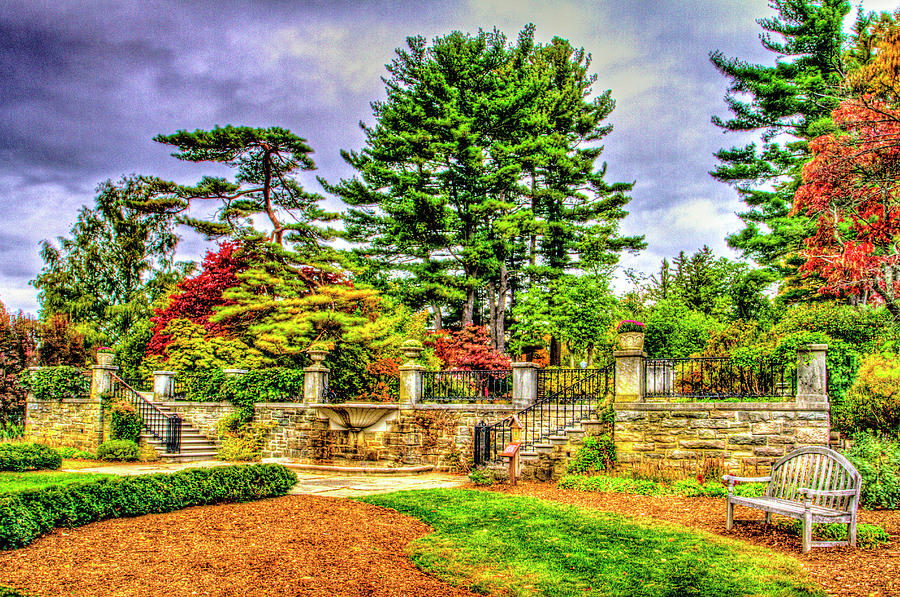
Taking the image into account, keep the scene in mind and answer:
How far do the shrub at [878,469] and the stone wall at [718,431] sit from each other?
69 cm

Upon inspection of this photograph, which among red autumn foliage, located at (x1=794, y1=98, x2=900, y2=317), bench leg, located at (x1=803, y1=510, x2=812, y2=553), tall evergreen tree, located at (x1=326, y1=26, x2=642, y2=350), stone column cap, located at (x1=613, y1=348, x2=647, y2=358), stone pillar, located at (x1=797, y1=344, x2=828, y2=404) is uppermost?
tall evergreen tree, located at (x1=326, y1=26, x2=642, y2=350)

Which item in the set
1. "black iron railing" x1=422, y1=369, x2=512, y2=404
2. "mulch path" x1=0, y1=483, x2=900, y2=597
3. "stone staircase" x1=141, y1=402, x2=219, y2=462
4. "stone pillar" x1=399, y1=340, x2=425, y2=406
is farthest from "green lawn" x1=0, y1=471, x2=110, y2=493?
"black iron railing" x1=422, y1=369, x2=512, y2=404

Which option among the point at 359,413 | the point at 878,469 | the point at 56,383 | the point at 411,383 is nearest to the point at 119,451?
the point at 56,383

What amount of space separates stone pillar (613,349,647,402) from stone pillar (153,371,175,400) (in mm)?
13363

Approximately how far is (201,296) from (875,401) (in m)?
19.2

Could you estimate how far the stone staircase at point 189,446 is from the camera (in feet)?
49.2

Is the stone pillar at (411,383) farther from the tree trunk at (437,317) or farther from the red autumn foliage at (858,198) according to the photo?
the red autumn foliage at (858,198)

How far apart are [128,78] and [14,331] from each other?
1443 centimetres

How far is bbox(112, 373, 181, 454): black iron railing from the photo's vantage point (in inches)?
604

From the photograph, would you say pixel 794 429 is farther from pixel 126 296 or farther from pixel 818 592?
pixel 126 296

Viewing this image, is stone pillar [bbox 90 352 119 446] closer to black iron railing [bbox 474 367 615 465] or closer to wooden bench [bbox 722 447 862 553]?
black iron railing [bbox 474 367 615 465]

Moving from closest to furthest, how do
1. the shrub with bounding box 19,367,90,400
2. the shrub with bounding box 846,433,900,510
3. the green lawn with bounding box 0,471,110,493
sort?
the shrub with bounding box 846,433,900,510 < the green lawn with bounding box 0,471,110,493 < the shrub with bounding box 19,367,90,400

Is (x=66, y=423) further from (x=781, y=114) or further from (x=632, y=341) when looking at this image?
(x=781, y=114)

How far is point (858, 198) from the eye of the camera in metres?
13.7
